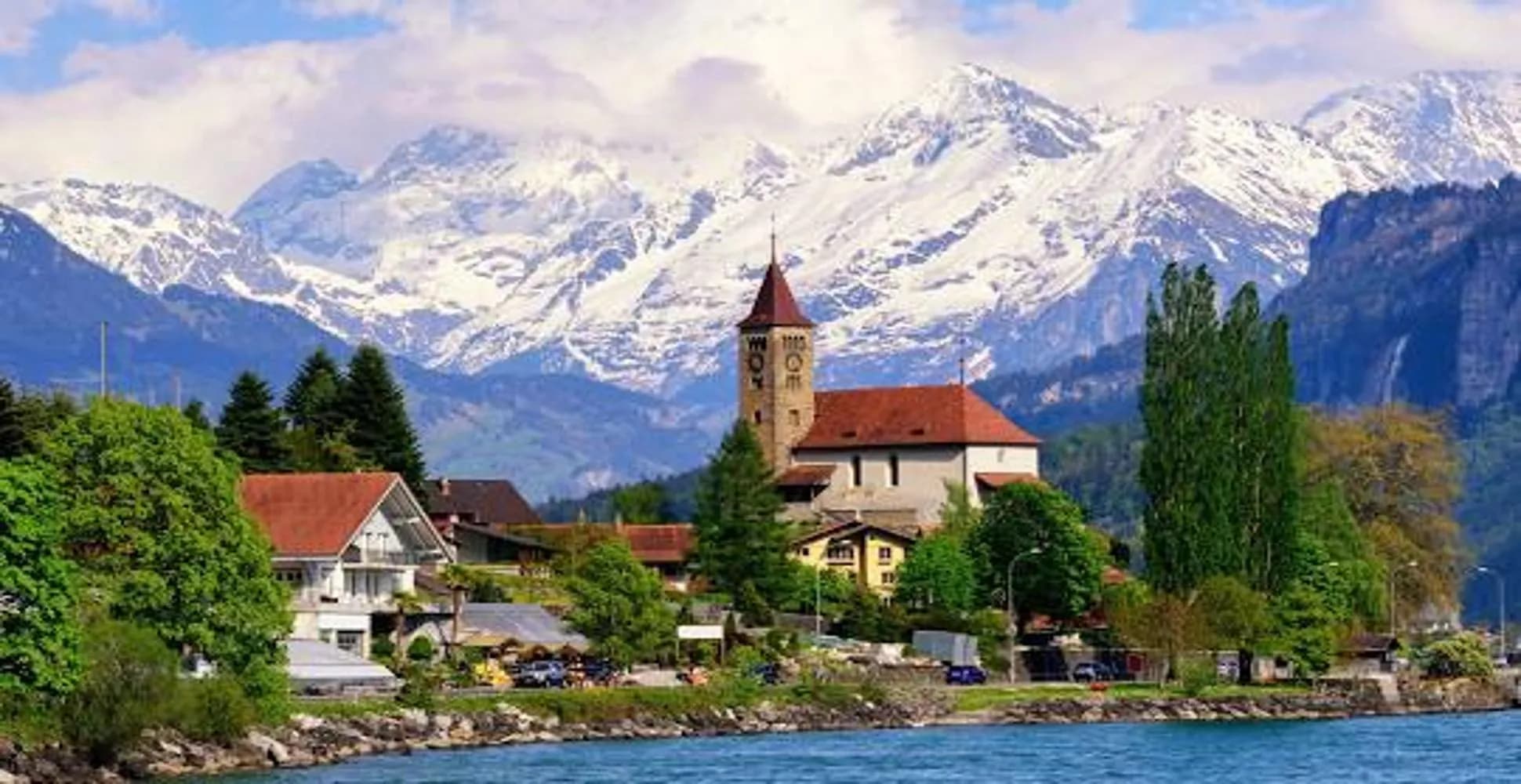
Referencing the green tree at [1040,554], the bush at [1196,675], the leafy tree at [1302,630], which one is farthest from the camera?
the green tree at [1040,554]

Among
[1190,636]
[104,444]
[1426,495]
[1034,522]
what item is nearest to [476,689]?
[104,444]

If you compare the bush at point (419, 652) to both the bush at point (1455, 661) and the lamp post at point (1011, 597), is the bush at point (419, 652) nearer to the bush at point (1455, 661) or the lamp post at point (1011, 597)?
the lamp post at point (1011, 597)

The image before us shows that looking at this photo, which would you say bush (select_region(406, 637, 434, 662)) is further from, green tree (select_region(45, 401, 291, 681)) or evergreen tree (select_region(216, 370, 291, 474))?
green tree (select_region(45, 401, 291, 681))

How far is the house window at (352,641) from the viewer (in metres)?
137

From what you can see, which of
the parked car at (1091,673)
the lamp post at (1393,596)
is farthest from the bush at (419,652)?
the lamp post at (1393,596)

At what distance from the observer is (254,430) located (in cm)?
15688

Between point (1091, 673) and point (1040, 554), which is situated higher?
point (1040, 554)

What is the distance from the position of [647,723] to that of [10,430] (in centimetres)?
2794

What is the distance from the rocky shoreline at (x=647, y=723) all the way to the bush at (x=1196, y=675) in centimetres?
101

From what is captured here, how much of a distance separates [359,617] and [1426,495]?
68999 mm

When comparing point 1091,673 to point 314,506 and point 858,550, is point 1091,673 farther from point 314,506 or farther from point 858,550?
point 314,506

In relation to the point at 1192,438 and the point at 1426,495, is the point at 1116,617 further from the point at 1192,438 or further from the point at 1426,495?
the point at 1426,495

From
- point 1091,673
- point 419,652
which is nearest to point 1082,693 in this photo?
point 1091,673

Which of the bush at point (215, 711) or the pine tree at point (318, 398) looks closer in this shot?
the bush at point (215, 711)
